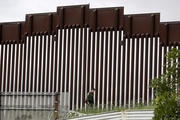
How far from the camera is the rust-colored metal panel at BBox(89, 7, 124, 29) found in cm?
3688

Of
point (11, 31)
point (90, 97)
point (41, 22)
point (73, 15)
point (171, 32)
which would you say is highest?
point (73, 15)

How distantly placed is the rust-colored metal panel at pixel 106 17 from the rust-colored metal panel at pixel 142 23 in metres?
0.45

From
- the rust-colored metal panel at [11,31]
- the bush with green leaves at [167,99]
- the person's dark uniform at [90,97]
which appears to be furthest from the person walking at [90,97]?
the bush with green leaves at [167,99]

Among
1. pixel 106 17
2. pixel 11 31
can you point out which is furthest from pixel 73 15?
pixel 11 31

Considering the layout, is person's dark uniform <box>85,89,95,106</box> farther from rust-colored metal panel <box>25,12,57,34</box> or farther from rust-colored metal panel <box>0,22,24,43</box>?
rust-colored metal panel <box>0,22,24,43</box>

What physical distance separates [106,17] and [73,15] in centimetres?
228

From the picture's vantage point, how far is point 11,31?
40156mm

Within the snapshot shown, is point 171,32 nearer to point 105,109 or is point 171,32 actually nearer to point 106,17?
point 106,17

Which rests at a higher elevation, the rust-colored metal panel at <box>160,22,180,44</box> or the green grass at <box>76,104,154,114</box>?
the rust-colored metal panel at <box>160,22,180,44</box>

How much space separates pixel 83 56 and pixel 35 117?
517 cm

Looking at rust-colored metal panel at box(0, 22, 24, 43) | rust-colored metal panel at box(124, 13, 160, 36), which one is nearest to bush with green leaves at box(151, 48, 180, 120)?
rust-colored metal panel at box(124, 13, 160, 36)

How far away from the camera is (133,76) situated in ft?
119

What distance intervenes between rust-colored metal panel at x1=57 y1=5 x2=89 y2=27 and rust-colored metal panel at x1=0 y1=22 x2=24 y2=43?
312 cm

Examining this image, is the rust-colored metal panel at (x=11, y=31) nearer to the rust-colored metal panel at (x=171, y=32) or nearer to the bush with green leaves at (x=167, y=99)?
the rust-colored metal panel at (x=171, y=32)
